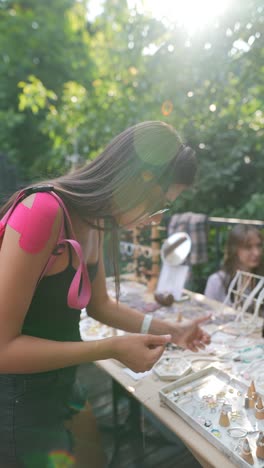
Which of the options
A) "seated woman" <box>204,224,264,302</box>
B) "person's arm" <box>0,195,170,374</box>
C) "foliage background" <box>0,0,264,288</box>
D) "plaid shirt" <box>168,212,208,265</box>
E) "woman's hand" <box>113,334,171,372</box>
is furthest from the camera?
"plaid shirt" <box>168,212,208,265</box>

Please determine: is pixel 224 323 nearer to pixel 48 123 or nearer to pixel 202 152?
pixel 202 152

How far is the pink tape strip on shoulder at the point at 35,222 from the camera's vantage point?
0.74 metres

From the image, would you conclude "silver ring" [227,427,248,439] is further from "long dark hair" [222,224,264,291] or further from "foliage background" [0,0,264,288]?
"long dark hair" [222,224,264,291]

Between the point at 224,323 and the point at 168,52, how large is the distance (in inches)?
96.9

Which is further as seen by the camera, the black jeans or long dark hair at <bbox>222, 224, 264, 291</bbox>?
long dark hair at <bbox>222, 224, 264, 291</bbox>

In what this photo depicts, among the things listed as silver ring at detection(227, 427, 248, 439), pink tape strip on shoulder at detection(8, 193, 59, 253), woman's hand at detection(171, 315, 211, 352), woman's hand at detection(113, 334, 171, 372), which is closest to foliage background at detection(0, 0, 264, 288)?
pink tape strip on shoulder at detection(8, 193, 59, 253)

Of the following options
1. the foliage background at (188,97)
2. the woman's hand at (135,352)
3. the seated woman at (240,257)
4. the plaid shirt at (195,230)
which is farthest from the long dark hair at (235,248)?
the woman's hand at (135,352)

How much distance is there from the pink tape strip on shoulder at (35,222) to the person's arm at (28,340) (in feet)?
0.04

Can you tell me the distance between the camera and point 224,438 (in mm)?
916

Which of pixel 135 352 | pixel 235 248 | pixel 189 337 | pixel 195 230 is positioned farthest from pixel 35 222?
pixel 195 230

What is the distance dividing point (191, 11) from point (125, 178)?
88.6 inches

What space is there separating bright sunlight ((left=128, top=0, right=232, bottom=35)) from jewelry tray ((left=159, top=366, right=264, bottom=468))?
2.49 metres

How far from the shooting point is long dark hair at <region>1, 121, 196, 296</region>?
0.90 meters

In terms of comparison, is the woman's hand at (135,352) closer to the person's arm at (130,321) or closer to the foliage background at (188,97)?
the person's arm at (130,321)
